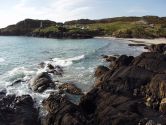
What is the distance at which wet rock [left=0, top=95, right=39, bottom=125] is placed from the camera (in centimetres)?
2634

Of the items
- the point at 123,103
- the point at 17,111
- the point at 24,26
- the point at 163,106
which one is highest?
the point at 24,26

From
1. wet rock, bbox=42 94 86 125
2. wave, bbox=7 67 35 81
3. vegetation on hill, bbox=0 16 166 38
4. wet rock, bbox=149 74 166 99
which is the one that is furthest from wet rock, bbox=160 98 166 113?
vegetation on hill, bbox=0 16 166 38

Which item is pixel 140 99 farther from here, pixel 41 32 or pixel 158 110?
pixel 41 32

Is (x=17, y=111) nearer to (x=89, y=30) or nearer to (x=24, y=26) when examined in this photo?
(x=89, y=30)

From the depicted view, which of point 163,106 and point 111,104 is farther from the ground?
point 111,104

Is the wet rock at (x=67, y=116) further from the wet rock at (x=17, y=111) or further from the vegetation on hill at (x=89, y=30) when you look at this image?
the vegetation on hill at (x=89, y=30)

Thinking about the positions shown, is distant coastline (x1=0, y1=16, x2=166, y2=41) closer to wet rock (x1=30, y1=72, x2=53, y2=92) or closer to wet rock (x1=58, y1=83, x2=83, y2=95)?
wet rock (x1=30, y1=72, x2=53, y2=92)

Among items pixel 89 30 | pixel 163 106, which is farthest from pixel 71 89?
pixel 89 30

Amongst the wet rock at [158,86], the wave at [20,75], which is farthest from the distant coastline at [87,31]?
the wet rock at [158,86]

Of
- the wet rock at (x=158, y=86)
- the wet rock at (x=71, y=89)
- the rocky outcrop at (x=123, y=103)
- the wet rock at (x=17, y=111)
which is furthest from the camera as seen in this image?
the wet rock at (x=71, y=89)

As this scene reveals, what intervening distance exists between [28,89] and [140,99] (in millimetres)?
15528

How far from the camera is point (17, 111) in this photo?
2859 centimetres

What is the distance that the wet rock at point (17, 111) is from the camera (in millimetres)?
26344

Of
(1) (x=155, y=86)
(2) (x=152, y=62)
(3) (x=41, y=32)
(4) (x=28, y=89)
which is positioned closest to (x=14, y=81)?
(4) (x=28, y=89)
